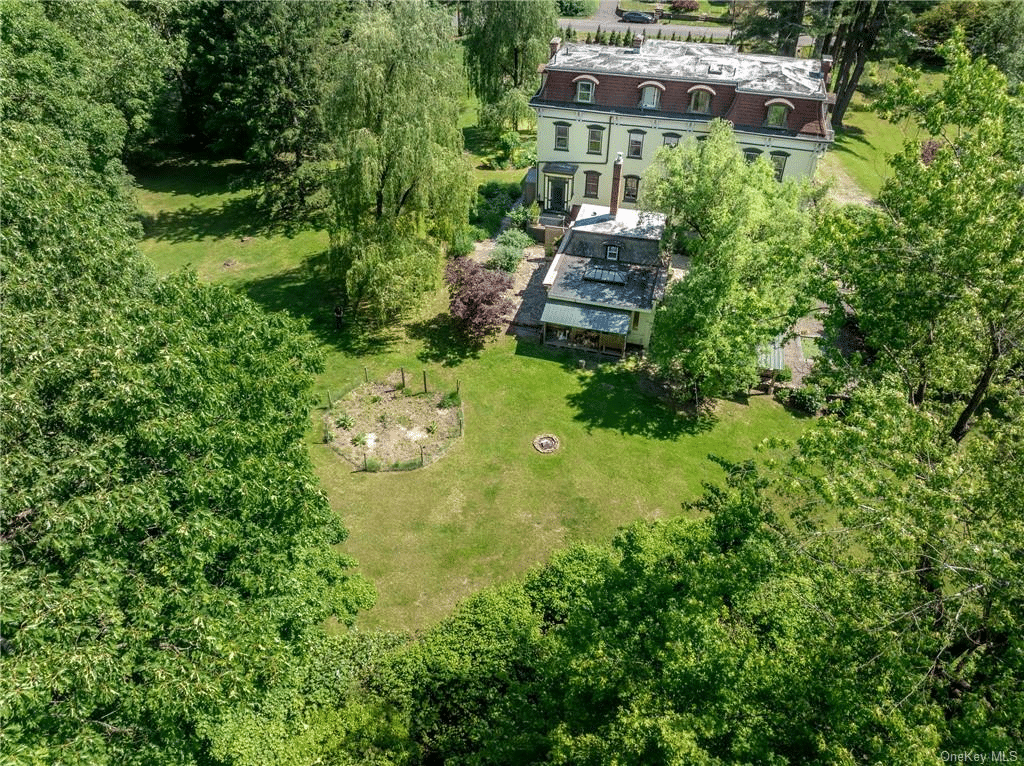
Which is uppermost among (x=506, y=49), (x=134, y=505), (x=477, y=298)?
(x=506, y=49)

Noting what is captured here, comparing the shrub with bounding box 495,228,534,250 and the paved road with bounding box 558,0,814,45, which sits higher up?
the paved road with bounding box 558,0,814,45

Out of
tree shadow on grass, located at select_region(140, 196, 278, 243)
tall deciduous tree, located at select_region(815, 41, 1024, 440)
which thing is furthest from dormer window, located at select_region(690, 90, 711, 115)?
tree shadow on grass, located at select_region(140, 196, 278, 243)

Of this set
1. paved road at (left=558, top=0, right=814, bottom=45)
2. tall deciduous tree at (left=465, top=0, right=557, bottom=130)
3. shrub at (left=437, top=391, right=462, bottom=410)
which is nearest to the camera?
shrub at (left=437, top=391, right=462, bottom=410)

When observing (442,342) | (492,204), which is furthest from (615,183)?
(442,342)

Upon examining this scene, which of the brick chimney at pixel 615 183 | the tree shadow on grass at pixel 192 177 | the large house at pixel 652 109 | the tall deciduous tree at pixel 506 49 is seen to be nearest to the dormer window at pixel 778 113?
the large house at pixel 652 109

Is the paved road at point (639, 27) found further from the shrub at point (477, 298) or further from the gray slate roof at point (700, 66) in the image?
the shrub at point (477, 298)

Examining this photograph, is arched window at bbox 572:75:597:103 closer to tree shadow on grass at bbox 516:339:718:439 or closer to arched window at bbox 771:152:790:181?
arched window at bbox 771:152:790:181

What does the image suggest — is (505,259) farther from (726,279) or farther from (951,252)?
(951,252)
